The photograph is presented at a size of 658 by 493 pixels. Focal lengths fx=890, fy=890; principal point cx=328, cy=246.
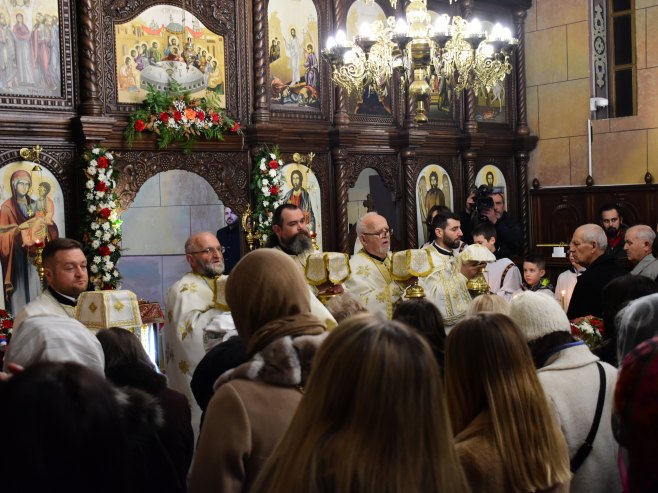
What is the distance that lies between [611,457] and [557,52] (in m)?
10.7

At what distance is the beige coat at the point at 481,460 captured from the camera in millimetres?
2330

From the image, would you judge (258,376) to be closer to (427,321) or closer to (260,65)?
(427,321)

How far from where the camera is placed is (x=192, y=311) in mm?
6020

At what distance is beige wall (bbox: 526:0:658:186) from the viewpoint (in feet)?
39.0

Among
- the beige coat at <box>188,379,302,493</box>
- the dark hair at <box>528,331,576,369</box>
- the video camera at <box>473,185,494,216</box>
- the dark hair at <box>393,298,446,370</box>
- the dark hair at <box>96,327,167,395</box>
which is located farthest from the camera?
the video camera at <box>473,185,494,216</box>

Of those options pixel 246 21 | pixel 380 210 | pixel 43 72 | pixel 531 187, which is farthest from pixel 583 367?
pixel 531 187

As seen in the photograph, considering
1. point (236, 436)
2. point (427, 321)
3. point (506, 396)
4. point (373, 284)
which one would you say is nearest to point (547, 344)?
point (427, 321)

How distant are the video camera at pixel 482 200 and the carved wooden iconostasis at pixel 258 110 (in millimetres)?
536

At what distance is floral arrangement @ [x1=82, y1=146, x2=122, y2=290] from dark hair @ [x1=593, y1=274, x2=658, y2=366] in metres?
5.53

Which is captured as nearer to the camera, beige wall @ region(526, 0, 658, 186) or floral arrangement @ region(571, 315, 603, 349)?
floral arrangement @ region(571, 315, 603, 349)

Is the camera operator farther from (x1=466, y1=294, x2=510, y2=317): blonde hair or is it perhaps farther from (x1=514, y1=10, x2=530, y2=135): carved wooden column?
(x1=466, y1=294, x2=510, y2=317): blonde hair

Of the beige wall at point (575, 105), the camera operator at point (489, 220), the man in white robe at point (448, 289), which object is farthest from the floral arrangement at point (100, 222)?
the beige wall at point (575, 105)

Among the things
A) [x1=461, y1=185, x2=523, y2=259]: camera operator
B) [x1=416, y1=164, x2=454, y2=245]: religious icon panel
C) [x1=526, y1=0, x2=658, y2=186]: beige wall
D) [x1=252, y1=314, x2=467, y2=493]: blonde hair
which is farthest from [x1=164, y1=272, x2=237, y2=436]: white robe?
[x1=526, y1=0, x2=658, y2=186]: beige wall

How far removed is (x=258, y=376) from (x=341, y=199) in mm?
8519
